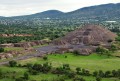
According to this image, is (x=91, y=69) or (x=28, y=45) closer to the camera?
(x=91, y=69)

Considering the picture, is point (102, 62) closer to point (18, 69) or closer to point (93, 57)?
point (93, 57)

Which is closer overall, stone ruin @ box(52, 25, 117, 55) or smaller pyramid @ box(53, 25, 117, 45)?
stone ruin @ box(52, 25, 117, 55)

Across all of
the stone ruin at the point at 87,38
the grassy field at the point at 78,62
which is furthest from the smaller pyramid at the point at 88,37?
the grassy field at the point at 78,62

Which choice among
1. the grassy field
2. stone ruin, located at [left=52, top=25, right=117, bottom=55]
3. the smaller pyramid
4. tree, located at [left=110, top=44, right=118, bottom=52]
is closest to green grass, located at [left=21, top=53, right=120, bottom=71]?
the grassy field

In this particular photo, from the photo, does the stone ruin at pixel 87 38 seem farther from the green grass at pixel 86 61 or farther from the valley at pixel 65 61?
the green grass at pixel 86 61

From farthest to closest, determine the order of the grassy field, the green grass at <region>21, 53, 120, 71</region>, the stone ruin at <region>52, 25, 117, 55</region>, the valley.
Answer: the stone ruin at <region>52, 25, 117, 55</region>, the green grass at <region>21, 53, 120, 71</region>, the grassy field, the valley

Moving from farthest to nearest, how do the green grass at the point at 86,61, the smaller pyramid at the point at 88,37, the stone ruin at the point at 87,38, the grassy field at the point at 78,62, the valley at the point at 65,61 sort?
1. the smaller pyramid at the point at 88,37
2. the stone ruin at the point at 87,38
3. the green grass at the point at 86,61
4. the grassy field at the point at 78,62
5. the valley at the point at 65,61

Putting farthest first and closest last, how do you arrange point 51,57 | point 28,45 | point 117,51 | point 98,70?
point 28,45 < point 117,51 < point 51,57 < point 98,70

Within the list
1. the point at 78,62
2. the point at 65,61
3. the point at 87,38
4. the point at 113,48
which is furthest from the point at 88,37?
the point at 78,62

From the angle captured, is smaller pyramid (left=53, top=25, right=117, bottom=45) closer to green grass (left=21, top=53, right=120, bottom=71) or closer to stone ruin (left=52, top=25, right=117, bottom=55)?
stone ruin (left=52, top=25, right=117, bottom=55)

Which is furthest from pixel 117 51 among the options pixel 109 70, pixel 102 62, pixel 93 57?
pixel 109 70

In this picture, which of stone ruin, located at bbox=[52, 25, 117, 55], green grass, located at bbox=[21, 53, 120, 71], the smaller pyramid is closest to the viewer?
green grass, located at bbox=[21, 53, 120, 71]
